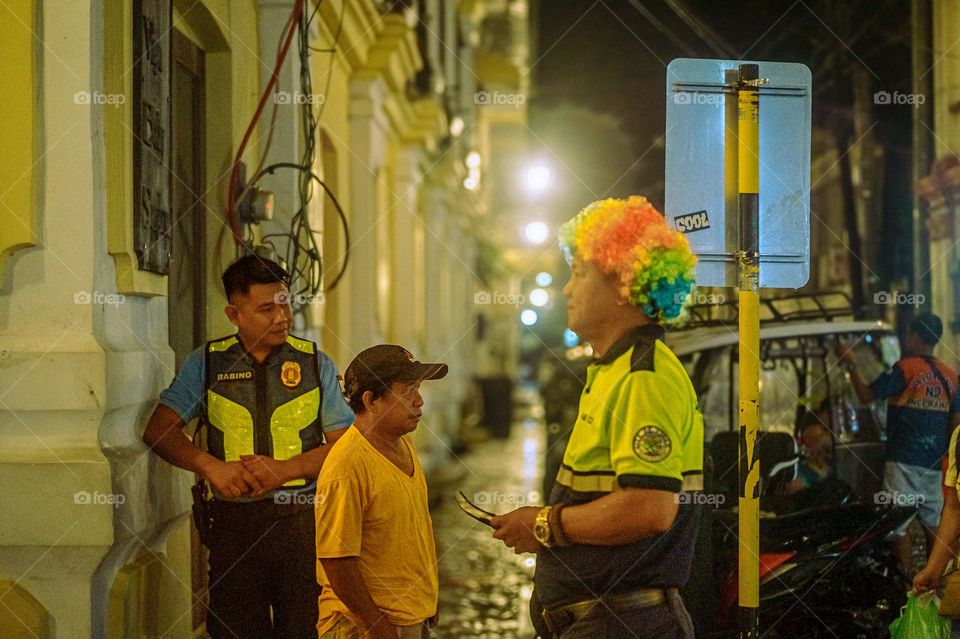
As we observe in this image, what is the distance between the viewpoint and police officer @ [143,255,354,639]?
4.17 meters

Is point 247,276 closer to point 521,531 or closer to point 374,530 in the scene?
point 374,530

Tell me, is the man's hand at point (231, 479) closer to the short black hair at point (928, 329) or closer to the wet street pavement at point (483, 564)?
the wet street pavement at point (483, 564)

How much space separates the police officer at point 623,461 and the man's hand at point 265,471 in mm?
1293

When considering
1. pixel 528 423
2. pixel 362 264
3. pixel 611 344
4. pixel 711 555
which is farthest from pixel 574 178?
pixel 611 344

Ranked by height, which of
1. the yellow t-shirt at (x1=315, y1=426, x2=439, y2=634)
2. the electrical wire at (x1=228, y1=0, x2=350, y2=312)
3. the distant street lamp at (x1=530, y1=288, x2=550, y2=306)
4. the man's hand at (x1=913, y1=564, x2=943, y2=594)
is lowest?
the man's hand at (x1=913, y1=564, x2=943, y2=594)

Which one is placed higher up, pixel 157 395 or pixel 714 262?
pixel 714 262

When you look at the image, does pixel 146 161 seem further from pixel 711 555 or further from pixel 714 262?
pixel 711 555

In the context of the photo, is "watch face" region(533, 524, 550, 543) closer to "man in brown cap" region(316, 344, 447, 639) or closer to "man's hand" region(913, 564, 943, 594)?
"man in brown cap" region(316, 344, 447, 639)

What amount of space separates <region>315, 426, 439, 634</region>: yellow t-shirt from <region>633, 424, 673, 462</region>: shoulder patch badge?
0.94 meters

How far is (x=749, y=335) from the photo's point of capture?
4.11m

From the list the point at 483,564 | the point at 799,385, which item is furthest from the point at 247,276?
the point at 483,564

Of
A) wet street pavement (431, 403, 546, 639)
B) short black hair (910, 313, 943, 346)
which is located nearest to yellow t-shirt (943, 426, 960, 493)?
A: short black hair (910, 313, 943, 346)

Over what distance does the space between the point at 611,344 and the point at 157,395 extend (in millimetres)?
2539

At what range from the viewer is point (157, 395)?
4.77 meters
